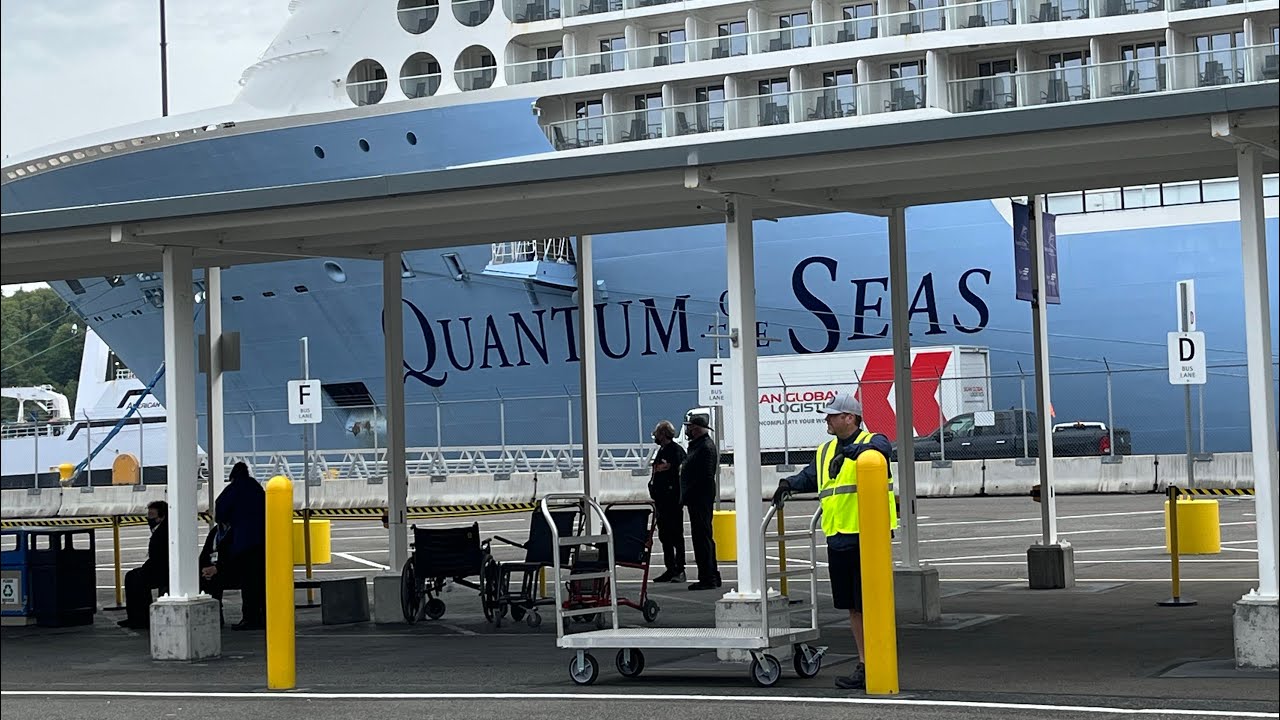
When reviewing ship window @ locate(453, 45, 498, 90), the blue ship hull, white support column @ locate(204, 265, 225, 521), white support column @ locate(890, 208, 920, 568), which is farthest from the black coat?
ship window @ locate(453, 45, 498, 90)

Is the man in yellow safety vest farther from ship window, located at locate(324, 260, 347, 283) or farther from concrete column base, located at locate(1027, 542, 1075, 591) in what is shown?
ship window, located at locate(324, 260, 347, 283)

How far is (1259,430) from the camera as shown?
9.57 metres

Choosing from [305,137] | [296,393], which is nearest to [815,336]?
[305,137]

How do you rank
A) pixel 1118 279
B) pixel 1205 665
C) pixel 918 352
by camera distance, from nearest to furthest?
pixel 1205 665
pixel 918 352
pixel 1118 279

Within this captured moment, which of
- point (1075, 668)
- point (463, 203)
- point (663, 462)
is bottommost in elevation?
point (1075, 668)

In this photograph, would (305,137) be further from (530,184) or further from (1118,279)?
(530,184)

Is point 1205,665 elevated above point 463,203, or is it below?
below

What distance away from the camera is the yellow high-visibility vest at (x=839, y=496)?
9492 millimetres

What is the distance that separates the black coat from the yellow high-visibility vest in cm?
787

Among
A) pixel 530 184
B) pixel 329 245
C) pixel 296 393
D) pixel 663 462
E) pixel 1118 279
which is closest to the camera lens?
pixel 530 184

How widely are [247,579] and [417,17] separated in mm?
28299

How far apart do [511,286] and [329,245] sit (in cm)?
2407

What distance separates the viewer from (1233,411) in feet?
116

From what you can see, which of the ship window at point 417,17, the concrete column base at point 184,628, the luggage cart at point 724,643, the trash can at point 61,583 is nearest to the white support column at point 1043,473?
the luggage cart at point 724,643
